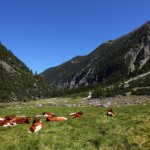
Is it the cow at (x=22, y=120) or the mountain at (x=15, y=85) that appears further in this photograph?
the mountain at (x=15, y=85)

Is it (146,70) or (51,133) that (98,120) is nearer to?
(51,133)

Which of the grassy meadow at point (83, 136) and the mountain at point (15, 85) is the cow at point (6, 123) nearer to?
the grassy meadow at point (83, 136)

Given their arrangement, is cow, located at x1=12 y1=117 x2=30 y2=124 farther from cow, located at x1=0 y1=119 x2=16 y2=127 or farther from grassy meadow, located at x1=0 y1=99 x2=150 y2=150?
grassy meadow, located at x1=0 y1=99 x2=150 y2=150

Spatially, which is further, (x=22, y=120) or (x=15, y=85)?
(x=15, y=85)

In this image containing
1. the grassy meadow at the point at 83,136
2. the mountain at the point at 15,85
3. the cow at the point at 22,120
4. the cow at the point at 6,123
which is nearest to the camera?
the grassy meadow at the point at 83,136

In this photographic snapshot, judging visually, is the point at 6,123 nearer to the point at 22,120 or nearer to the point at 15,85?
the point at 22,120

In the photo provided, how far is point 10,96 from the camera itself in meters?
116

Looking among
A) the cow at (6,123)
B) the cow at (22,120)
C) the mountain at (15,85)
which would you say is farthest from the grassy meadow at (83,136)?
the mountain at (15,85)

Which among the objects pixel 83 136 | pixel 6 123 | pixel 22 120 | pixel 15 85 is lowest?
pixel 83 136

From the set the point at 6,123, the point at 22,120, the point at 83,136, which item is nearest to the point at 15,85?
the point at 22,120

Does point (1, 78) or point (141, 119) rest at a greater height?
point (1, 78)

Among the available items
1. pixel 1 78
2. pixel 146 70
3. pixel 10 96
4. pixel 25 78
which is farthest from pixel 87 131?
pixel 146 70

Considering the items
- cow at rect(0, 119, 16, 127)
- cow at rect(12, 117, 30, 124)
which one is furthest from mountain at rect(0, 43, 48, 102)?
cow at rect(0, 119, 16, 127)

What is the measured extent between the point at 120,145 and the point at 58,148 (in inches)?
125
